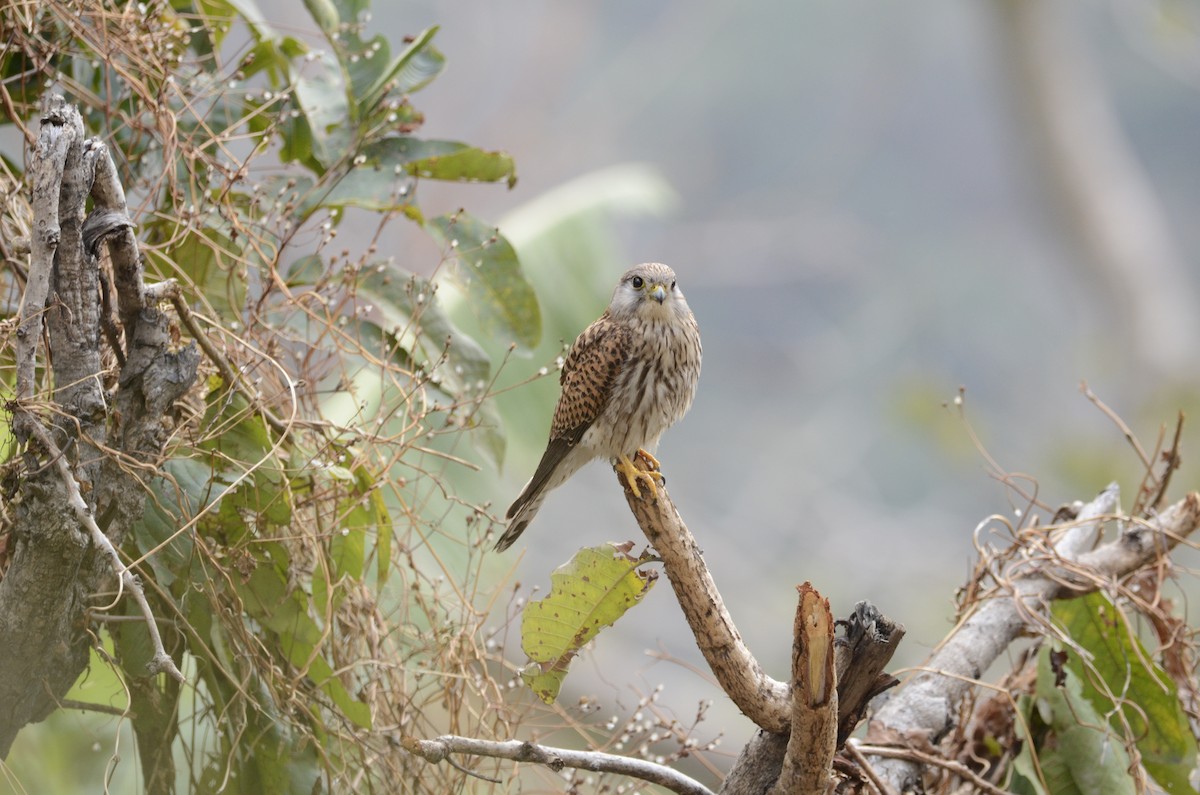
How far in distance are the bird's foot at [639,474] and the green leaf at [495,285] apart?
0.37m

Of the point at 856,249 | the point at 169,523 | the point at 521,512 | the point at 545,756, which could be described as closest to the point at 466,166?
the point at 521,512

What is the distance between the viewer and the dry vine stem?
2.49 m

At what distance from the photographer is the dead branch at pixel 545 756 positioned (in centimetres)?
192

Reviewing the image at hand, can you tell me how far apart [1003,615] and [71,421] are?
2149 millimetres

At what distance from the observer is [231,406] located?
7.13 ft

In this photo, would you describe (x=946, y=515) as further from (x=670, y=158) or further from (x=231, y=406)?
(x=231, y=406)

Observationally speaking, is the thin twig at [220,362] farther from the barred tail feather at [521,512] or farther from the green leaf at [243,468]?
the barred tail feather at [521,512]

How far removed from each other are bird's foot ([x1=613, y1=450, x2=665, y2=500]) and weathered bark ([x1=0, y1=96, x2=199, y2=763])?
2.92ft

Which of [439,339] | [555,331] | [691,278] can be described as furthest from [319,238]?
[691,278]

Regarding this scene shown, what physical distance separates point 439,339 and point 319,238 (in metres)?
0.36

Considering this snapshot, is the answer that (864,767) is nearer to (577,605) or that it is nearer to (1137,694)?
(577,605)

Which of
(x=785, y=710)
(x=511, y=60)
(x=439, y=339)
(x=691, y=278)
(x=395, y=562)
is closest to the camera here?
(x=785, y=710)

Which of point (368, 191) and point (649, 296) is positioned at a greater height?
point (649, 296)

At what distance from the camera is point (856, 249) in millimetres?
10789
